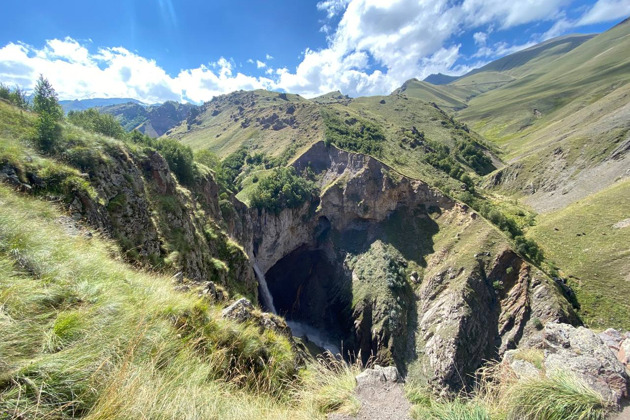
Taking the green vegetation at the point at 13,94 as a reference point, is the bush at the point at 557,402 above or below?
below

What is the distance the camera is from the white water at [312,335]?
126ft

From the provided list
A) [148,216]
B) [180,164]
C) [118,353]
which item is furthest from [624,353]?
[180,164]

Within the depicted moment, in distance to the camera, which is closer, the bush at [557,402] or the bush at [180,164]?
the bush at [557,402]

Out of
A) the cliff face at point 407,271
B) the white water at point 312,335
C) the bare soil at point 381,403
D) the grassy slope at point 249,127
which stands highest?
the grassy slope at point 249,127

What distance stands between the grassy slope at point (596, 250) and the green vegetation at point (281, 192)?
135 feet

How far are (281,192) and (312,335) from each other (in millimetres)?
27010

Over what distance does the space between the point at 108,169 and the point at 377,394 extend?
1784 cm

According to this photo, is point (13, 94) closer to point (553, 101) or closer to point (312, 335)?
point (312, 335)

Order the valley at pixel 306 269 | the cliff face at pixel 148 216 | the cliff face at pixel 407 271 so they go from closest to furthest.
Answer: the valley at pixel 306 269, the cliff face at pixel 148 216, the cliff face at pixel 407 271

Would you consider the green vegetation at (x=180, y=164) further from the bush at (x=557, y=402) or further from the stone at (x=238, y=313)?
the bush at (x=557, y=402)

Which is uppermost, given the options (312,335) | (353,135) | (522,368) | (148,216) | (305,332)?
(353,135)

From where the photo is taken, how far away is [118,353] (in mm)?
3283

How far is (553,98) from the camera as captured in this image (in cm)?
12600

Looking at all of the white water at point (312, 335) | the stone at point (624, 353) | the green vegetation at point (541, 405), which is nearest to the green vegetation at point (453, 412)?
the green vegetation at point (541, 405)
